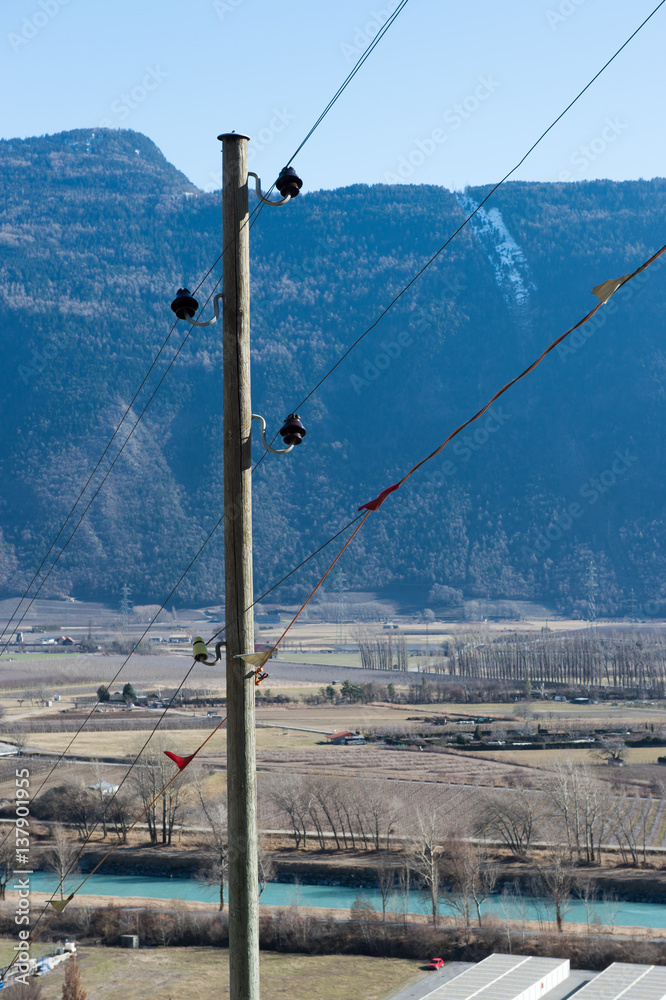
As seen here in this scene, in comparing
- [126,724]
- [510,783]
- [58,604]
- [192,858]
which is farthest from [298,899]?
[58,604]

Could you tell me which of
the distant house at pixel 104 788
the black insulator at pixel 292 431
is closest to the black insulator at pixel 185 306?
the black insulator at pixel 292 431

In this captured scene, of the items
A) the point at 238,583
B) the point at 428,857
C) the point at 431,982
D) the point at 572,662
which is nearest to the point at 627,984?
the point at 431,982

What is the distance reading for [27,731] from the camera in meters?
69.0

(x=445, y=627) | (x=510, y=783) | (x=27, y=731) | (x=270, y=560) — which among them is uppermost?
(x=270, y=560)

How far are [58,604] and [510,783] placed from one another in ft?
446

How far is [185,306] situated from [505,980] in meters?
22.8

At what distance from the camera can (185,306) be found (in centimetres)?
560

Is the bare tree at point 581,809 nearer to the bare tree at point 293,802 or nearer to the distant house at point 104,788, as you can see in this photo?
the bare tree at point 293,802

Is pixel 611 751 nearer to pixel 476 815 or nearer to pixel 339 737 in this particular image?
pixel 476 815

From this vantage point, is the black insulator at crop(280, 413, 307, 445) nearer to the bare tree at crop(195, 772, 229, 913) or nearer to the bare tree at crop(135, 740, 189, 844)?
the bare tree at crop(195, 772, 229, 913)

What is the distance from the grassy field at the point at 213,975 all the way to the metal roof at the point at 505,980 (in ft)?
11.1

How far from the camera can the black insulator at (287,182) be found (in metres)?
5.73

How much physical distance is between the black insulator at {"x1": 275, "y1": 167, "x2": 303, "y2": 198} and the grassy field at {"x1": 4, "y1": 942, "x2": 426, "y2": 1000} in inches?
1024

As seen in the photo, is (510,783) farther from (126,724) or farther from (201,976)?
(126,724)
